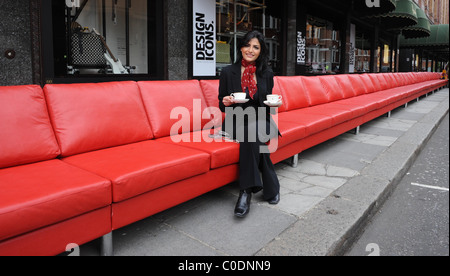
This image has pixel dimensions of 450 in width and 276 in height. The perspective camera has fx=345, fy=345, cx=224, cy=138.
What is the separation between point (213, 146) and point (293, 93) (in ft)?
9.98

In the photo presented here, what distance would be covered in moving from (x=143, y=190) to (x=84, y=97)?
3.80ft

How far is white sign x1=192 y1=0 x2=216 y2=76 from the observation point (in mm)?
5965

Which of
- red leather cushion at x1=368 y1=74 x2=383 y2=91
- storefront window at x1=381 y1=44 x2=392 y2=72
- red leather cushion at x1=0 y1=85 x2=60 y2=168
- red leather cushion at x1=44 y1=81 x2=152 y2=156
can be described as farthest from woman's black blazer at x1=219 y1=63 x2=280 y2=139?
storefront window at x1=381 y1=44 x2=392 y2=72

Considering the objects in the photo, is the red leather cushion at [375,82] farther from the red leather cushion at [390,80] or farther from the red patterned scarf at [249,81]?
the red patterned scarf at [249,81]

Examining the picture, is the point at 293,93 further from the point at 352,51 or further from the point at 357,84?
the point at 352,51

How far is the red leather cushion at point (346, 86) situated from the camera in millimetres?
7820

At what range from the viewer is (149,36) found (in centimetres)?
561

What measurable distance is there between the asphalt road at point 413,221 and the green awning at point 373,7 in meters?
8.58

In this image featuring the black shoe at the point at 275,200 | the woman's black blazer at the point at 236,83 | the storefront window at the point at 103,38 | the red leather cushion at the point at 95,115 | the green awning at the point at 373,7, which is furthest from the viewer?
the green awning at the point at 373,7

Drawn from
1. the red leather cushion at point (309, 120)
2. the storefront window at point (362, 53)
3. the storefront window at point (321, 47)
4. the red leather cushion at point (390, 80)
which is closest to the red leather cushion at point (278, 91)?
the red leather cushion at point (309, 120)

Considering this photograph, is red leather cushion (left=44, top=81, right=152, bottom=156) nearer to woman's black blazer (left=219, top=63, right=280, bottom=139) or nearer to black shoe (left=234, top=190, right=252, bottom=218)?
woman's black blazer (left=219, top=63, right=280, bottom=139)

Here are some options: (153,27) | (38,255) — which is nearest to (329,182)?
(38,255)

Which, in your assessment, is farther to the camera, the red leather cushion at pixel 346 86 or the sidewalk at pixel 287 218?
the red leather cushion at pixel 346 86
